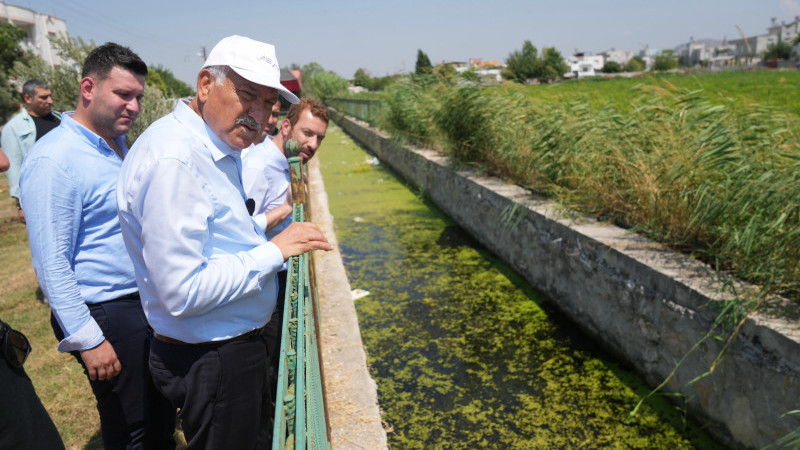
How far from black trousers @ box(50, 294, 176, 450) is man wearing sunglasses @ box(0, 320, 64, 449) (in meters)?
0.27

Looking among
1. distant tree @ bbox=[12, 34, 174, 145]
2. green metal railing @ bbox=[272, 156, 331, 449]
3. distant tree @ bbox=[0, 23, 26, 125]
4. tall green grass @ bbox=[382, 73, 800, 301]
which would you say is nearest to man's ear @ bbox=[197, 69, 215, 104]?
green metal railing @ bbox=[272, 156, 331, 449]

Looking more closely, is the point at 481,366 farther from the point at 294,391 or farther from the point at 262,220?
the point at 294,391

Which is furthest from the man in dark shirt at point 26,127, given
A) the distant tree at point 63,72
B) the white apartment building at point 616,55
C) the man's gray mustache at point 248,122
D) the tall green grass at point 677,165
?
the white apartment building at point 616,55

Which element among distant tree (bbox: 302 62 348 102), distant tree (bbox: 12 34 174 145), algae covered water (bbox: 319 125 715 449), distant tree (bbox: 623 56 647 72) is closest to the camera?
algae covered water (bbox: 319 125 715 449)

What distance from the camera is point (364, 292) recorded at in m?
4.50

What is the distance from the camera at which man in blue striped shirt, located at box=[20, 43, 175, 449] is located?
161 cm

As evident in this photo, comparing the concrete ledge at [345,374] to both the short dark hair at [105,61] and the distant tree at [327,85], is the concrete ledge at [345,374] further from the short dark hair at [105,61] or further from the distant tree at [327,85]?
the distant tree at [327,85]

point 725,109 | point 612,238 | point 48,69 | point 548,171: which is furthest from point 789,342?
point 48,69

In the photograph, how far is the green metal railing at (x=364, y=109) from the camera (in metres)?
14.0

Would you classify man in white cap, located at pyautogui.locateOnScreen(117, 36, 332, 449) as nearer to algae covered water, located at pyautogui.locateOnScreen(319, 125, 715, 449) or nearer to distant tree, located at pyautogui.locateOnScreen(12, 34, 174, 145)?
algae covered water, located at pyautogui.locateOnScreen(319, 125, 715, 449)

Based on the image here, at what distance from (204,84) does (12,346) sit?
96cm

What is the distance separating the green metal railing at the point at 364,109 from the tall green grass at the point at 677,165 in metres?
7.89

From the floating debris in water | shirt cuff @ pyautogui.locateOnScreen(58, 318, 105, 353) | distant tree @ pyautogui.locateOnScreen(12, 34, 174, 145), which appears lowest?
the floating debris in water

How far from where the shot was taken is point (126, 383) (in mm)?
1809
